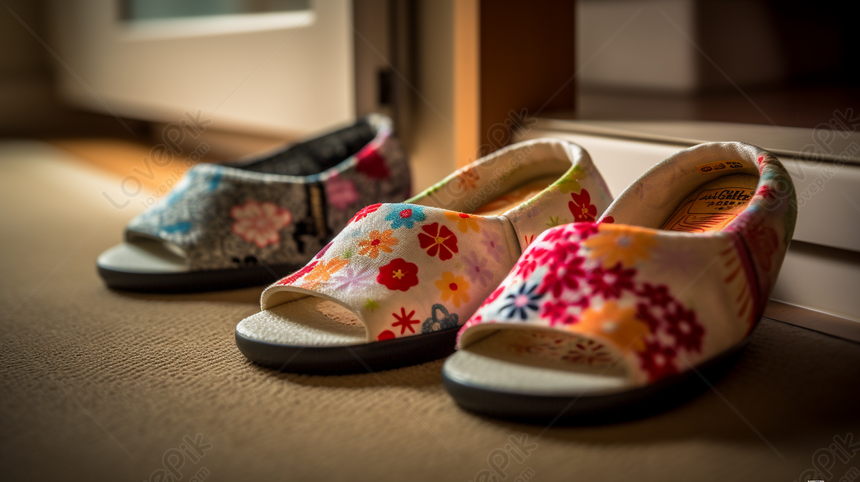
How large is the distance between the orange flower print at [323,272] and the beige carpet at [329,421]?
0.30 ft

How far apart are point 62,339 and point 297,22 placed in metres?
1.06

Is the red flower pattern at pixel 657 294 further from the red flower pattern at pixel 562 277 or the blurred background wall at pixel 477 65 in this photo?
the blurred background wall at pixel 477 65

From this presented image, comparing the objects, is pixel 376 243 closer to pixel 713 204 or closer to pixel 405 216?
pixel 405 216

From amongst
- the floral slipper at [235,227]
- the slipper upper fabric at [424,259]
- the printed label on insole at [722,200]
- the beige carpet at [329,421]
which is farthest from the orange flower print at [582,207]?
the floral slipper at [235,227]

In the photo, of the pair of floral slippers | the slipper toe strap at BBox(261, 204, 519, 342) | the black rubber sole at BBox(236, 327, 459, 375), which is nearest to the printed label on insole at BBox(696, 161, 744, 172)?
the pair of floral slippers

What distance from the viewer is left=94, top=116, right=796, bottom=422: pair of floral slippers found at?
524 millimetres

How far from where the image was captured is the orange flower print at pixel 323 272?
66cm

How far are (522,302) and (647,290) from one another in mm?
98

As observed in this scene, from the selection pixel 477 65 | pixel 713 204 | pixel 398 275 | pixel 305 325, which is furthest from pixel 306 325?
pixel 477 65

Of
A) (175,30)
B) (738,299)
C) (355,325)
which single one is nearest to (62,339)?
(355,325)

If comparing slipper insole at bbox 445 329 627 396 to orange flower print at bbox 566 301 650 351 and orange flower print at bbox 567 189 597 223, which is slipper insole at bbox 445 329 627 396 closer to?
orange flower print at bbox 566 301 650 351

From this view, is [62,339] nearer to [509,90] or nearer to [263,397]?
[263,397]

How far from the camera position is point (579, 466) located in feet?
1.58

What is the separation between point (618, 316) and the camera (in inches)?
20.5
